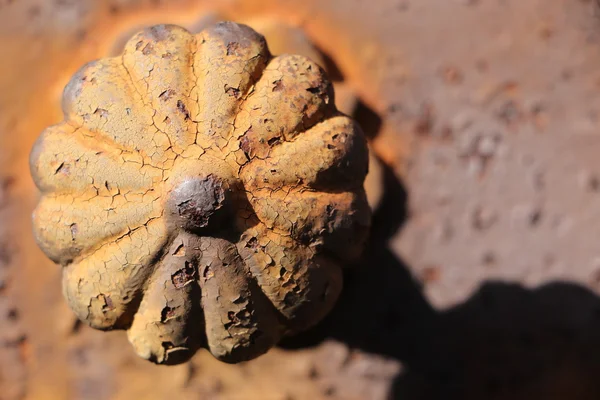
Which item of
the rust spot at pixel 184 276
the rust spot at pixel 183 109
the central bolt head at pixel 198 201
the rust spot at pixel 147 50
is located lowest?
the rust spot at pixel 184 276

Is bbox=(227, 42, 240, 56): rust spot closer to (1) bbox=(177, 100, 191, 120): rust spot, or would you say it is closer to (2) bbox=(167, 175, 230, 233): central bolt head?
(1) bbox=(177, 100, 191, 120): rust spot

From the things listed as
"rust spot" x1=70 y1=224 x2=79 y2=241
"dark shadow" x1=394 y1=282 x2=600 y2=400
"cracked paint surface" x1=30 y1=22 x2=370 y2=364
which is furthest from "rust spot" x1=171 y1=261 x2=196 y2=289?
"dark shadow" x1=394 y1=282 x2=600 y2=400

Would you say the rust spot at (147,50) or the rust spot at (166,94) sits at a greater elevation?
the rust spot at (147,50)

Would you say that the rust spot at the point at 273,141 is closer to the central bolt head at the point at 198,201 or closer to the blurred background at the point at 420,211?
the central bolt head at the point at 198,201

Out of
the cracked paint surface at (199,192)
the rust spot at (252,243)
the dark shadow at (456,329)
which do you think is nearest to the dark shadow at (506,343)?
the dark shadow at (456,329)

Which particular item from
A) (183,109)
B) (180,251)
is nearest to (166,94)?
(183,109)

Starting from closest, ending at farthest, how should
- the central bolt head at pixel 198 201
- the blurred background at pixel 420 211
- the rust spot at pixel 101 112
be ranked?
the central bolt head at pixel 198 201, the rust spot at pixel 101 112, the blurred background at pixel 420 211

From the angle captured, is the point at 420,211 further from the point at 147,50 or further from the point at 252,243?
the point at 147,50
